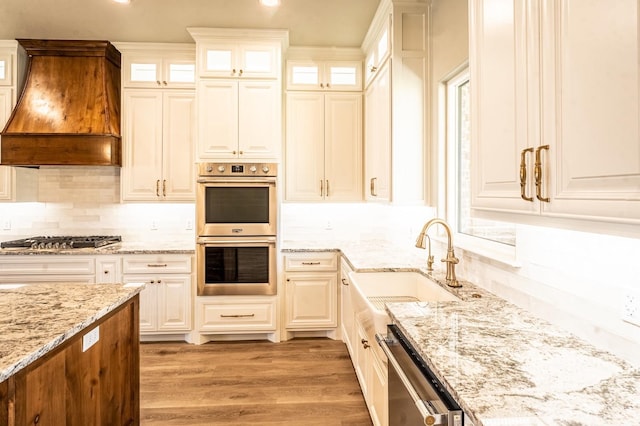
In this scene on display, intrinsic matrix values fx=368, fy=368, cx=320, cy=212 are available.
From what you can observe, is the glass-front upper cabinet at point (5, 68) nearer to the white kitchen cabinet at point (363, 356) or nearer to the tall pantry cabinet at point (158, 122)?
the tall pantry cabinet at point (158, 122)

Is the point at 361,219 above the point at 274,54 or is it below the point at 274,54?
below

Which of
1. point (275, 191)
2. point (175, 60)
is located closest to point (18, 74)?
point (175, 60)

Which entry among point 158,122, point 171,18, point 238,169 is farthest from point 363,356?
point 171,18

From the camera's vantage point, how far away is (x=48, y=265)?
322 cm

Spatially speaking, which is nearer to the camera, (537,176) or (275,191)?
(537,176)

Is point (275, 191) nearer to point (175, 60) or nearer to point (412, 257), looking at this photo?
point (412, 257)

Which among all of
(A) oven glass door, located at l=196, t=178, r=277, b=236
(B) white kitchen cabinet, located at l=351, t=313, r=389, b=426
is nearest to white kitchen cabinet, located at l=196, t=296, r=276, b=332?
(A) oven glass door, located at l=196, t=178, r=277, b=236

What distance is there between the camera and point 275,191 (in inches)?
129

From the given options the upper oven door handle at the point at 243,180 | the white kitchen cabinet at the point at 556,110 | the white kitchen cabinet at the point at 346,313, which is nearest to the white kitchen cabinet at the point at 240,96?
the upper oven door handle at the point at 243,180

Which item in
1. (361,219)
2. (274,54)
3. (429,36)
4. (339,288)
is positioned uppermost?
(274,54)

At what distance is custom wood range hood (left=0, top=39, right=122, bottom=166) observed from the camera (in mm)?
3264

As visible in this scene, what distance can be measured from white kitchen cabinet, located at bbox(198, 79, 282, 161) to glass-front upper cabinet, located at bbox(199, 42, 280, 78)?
0.23 feet

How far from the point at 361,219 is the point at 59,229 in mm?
3117

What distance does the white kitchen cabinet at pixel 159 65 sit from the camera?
11.5ft
